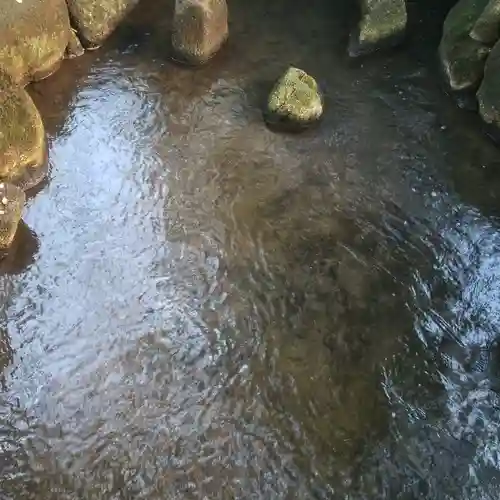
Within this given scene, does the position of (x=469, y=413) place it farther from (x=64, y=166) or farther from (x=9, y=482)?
(x=64, y=166)

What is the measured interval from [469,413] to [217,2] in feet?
18.6

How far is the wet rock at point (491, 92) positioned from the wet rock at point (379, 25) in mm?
1433

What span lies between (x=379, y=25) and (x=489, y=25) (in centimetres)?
134

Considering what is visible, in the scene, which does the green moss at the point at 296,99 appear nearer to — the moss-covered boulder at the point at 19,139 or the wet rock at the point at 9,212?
the moss-covered boulder at the point at 19,139

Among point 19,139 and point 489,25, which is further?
point 489,25

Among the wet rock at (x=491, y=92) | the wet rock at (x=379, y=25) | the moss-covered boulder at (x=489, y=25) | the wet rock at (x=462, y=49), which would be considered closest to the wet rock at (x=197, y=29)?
the wet rock at (x=379, y=25)

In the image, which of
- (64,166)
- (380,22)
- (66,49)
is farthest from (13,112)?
(380,22)

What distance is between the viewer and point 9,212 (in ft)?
21.6

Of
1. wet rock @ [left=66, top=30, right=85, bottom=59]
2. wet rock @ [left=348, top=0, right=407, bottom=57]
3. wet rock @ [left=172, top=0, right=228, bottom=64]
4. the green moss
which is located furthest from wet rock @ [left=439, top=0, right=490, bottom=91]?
wet rock @ [left=66, top=30, right=85, bottom=59]

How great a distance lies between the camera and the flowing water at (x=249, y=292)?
519 centimetres

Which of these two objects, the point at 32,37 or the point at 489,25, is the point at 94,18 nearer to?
the point at 32,37

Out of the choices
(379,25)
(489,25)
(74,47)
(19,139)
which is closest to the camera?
(19,139)

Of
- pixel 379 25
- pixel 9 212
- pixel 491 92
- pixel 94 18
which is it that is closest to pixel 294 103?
pixel 379 25

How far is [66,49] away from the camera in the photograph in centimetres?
873
